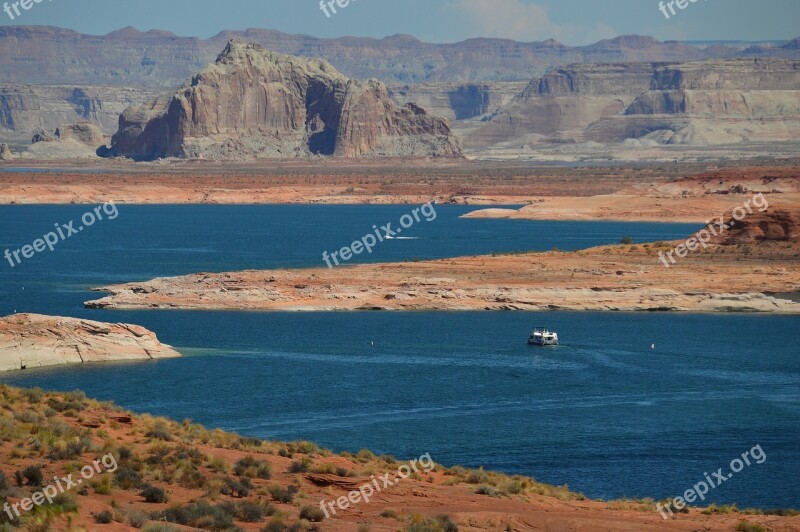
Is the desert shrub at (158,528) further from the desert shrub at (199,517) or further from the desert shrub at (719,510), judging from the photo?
the desert shrub at (719,510)

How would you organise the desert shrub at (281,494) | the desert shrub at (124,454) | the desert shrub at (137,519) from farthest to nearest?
the desert shrub at (124,454)
the desert shrub at (281,494)
the desert shrub at (137,519)

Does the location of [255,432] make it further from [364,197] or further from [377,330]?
[364,197]

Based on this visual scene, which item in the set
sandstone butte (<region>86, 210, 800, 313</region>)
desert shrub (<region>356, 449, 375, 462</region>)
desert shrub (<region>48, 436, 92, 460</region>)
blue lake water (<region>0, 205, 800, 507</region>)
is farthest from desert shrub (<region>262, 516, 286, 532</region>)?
sandstone butte (<region>86, 210, 800, 313</region>)

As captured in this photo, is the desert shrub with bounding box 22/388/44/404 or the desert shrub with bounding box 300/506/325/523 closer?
the desert shrub with bounding box 300/506/325/523

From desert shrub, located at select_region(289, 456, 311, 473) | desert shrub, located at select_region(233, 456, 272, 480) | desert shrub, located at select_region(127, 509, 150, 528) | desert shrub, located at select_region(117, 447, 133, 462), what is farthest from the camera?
desert shrub, located at select_region(289, 456, 311, 473)

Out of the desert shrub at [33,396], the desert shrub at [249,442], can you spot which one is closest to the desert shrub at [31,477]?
the desert shrub at [249,442]

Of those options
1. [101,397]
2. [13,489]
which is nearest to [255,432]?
[101,397]

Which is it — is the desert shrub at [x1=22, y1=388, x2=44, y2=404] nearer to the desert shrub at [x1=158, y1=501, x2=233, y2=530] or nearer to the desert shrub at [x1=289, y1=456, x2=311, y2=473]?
the desert shrub at [x1=289, y1=456, x2=311, y2=473]
